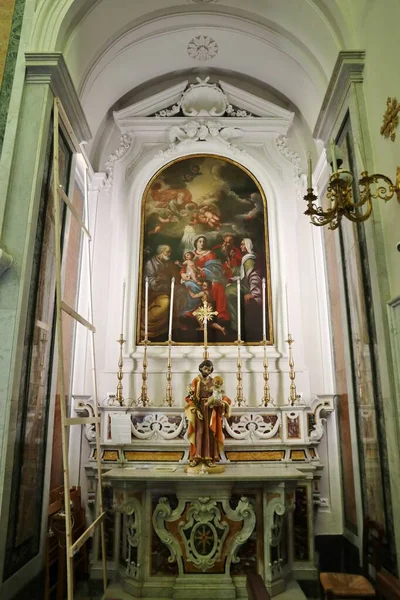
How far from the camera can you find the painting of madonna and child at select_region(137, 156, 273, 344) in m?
6.05

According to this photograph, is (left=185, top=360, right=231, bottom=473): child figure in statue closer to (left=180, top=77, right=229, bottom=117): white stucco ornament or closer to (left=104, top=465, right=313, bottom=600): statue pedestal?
(left=104, top=465, right=313, bottom=600): statue pedestal

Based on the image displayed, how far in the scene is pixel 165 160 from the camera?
6758 mm

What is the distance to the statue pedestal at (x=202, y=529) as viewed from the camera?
436 centimetres

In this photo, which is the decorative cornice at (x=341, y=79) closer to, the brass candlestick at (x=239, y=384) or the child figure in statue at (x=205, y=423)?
the brass candlestick at (x=239, y=384)

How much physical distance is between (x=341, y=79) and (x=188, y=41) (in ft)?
9.46

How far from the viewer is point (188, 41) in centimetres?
645

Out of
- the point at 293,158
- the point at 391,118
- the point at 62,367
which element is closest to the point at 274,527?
the point at 62,367

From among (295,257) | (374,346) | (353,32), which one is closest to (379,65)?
(353,32)

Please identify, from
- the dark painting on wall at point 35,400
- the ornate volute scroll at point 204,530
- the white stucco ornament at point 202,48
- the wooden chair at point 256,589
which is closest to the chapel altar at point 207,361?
the ornate volute scroll at point 204,530

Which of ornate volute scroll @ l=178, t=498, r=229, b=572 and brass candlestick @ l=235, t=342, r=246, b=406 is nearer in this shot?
ornate volute scroll @ l=178, t=498, r=229, b=572

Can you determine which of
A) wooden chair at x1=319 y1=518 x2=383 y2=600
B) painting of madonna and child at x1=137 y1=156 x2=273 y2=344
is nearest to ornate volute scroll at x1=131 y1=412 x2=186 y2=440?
painting of madonna and child at x1=137 y1=156 x2=273 y2=344

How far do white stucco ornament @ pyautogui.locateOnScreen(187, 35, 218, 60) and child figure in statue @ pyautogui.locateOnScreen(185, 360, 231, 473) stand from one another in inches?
176

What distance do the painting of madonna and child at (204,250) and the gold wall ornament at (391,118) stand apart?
110 inches

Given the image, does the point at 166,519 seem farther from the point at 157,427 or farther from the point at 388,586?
the point at 388,586
